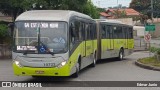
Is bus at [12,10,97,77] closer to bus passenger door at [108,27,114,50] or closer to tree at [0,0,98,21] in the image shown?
bus passenger door at [108,27,114,50]

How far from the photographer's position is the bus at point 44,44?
15.1m

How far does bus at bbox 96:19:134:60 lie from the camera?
2552cm

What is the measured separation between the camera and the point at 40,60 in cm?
1513

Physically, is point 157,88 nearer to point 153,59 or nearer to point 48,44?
point 48,44

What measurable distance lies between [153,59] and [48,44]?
11.2 metres

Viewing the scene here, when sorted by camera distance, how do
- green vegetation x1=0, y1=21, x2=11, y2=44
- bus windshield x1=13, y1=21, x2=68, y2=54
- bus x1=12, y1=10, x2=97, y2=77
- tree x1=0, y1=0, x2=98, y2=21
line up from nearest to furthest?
bus x1=12, y1=10, x2=97, y2=77, bus windshield x1=13, y1=21, x2=68, y2=54, green vegetation x1=0, y1=21, x2=11, y2=44, tree x1=0, y1=0, x2=98, y2=21

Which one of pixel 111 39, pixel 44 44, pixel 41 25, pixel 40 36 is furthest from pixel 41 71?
pixel 111 39

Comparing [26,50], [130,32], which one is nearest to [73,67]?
[26,50]

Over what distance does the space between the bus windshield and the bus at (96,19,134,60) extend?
9700 millimetres

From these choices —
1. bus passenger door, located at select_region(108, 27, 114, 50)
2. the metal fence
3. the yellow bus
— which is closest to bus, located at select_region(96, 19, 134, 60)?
bus passenger door, located at select_region(108, 27, 114, 50)

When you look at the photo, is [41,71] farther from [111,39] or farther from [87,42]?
[111,39]

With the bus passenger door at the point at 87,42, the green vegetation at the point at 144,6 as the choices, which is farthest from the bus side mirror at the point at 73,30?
the green vegetation at the point at 144,6

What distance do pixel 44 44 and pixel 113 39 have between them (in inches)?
502

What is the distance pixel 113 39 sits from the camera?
90.4 feet
